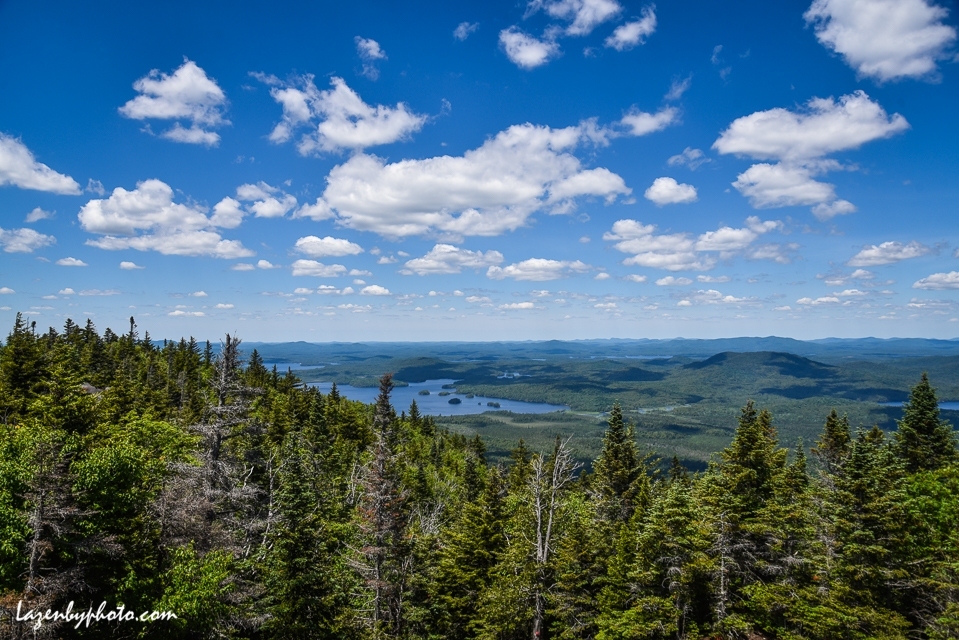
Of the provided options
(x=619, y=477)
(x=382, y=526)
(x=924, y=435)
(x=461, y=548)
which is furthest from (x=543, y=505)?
(x=924, y=435)

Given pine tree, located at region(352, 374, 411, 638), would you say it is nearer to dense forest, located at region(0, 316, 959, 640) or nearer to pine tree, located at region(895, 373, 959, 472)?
dense forest, located at region(0, 316, 959, 640)

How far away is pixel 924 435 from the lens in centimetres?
3588

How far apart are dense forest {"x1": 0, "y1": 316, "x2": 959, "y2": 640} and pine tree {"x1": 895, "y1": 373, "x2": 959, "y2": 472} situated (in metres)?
8.49

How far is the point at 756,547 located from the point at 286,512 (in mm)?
21535

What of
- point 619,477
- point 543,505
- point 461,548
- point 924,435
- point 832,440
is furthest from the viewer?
point 832,440

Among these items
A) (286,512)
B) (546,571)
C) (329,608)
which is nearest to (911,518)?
(546,571)

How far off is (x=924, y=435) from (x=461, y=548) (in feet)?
116

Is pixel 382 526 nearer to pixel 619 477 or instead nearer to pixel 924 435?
pixel 619 477

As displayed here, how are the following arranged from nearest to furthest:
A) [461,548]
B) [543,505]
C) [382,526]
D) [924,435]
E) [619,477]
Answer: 1. [382,526]
2. [543,505]
3. [461,548]
4. [619,477]
5. [924,435]

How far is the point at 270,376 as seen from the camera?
3816 inches

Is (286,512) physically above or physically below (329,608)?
above

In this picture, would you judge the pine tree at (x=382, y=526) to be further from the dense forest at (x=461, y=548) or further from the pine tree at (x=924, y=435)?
the pine tree at (x=924, y=435)

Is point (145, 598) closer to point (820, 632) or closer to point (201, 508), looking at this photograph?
point (201, 508)

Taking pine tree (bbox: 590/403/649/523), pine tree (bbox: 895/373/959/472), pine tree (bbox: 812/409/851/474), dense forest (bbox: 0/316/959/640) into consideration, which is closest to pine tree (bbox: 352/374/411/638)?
dense forest (bbox: 0/316/959/640)
